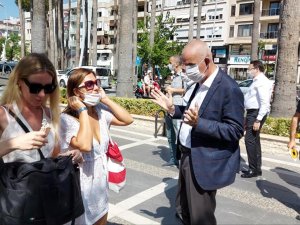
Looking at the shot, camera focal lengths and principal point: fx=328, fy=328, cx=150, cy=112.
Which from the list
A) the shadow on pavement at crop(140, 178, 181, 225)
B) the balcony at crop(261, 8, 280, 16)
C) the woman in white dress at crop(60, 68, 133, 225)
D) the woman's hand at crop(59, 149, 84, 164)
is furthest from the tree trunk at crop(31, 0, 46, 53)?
the balcony at crop(261, 8, 280, 16)

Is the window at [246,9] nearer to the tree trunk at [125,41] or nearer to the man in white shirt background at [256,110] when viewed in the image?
the tree trunk at [125,41]

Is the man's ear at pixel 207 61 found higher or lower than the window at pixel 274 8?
lower

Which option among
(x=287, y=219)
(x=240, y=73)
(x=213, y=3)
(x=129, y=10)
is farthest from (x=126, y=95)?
(x=213, y=3)

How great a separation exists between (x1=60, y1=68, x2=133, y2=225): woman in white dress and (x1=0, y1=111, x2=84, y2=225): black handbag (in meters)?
0.54

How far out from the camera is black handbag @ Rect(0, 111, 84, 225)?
1.67m

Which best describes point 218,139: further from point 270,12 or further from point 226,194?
point 270,12

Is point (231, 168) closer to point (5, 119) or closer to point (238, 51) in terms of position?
point (5, 119)

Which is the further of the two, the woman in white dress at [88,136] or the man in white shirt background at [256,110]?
the man in white shirt background at [256,110]

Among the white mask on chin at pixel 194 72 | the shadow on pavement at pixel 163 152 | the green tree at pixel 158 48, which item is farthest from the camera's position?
the green tree at pixel 158 48

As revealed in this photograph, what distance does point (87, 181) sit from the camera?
8.07ft

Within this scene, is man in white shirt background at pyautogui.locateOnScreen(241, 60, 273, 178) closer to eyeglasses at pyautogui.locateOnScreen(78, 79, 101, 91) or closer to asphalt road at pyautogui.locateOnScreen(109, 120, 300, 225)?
asphalt road at pyautogui.locateOnScreen(109, 120, 300, 225)

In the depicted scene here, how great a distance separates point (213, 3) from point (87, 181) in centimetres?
4739

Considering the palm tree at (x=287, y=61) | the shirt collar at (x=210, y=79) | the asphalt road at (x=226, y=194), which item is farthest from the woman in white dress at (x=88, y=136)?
the palm tree at (x=287, y=61)

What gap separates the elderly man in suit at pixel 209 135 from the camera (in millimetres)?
2633
